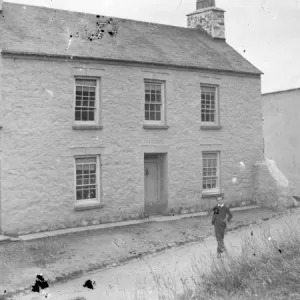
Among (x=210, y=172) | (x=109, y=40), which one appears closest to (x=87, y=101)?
(x=109, y=40)

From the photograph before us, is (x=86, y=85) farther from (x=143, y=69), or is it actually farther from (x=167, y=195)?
(x=167, y=195)

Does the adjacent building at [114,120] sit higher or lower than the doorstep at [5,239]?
higher

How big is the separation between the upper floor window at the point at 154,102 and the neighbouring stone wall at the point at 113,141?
302 mm

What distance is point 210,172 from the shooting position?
2064 centimetres

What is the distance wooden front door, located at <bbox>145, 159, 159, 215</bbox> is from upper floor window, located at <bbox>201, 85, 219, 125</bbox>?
293 centimetres

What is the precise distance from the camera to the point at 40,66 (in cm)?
1638

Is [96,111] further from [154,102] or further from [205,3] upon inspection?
[205,3]

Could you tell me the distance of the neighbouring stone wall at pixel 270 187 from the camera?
2111 centimetres

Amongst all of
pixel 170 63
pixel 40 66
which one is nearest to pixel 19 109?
pixel 40 66

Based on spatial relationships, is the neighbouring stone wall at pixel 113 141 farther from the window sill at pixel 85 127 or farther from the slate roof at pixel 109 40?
the slate roof at pixel 109 40

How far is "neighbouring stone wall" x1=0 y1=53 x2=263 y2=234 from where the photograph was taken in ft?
52.4

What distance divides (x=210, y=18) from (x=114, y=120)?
874cm

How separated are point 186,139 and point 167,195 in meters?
2.39

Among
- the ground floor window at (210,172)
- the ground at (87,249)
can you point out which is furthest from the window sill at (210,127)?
the ground at (87,249)
